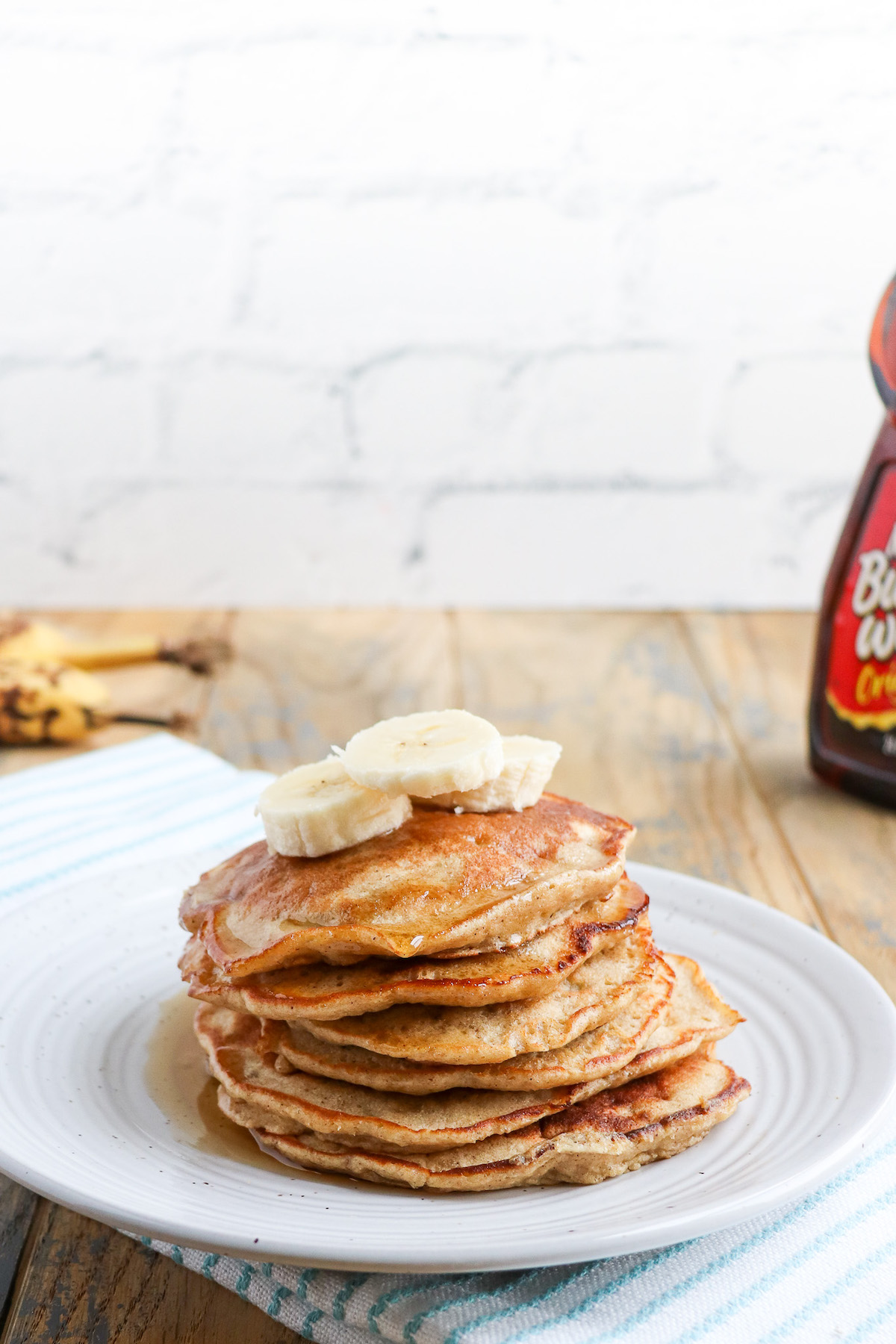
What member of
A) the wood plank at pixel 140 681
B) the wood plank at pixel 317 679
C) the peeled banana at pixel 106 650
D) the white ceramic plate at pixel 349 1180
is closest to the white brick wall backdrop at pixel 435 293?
the wood plank at pixel 140 681

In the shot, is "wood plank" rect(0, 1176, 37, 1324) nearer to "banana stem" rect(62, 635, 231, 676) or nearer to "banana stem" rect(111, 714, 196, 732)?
"banana stem" rect(111, 714, 196, 732)

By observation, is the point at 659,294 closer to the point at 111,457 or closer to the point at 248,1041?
the point at 111,457

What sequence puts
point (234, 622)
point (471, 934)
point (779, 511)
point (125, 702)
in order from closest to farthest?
point (471, 934)
point (125, 702)
point (234, 622)
point (779, 511)

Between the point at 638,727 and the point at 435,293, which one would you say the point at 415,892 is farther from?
the point at 435,293

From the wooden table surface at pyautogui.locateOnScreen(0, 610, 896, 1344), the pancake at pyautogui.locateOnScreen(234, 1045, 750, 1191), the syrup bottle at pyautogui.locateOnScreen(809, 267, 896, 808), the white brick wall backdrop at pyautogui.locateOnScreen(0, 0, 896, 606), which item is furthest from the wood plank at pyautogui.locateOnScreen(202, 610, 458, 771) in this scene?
the pancake at pyautogui.locateOnScreen(234, 1045, 750, 1191)

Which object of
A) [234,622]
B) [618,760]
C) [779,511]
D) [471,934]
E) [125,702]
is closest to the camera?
[471,934]

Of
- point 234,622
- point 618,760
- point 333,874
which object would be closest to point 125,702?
point 234,622

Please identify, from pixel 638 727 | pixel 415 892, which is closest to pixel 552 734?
pixel 638 727
